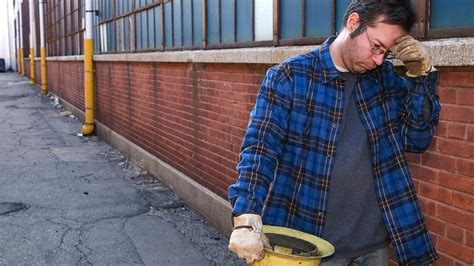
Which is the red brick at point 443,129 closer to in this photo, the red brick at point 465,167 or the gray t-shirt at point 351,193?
the red brick at point 465,167

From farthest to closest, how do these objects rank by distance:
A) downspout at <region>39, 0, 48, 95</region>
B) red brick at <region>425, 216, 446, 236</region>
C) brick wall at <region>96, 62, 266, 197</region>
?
1. downspout at <region>39, 0, 48, 95</region>
2. brick wall at <region>96, 62, 266, 197</region>
3. red brick at <region>425, 216, 446, 236</region>

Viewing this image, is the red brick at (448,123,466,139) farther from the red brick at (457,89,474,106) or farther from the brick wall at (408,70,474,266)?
the red brick at (457,89,474,106)

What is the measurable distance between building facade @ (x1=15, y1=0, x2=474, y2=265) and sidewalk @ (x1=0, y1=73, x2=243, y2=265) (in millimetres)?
304

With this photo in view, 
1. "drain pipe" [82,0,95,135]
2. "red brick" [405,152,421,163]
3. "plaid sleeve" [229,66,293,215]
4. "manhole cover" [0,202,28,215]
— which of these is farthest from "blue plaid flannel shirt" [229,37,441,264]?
"drain pipe" [82,0,95,135]

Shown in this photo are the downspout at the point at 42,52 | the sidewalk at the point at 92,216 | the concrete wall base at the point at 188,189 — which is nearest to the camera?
the sidewalk at the point at 92,216

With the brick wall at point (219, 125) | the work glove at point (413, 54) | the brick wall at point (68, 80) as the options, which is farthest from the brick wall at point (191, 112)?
the brick wall at point (68, 80)

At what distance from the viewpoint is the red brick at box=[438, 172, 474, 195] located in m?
2.76

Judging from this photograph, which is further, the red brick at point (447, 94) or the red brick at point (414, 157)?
the red brick at point (414, 157)

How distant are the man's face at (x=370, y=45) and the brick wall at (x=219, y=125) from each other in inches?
28.6

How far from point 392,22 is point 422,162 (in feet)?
3.81

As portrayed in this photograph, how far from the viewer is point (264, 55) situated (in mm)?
4625

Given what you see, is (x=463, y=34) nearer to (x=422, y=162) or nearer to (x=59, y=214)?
(x=422, y=162)

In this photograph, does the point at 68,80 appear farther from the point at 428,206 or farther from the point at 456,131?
the point at 456,131

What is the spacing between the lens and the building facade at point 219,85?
285cm
